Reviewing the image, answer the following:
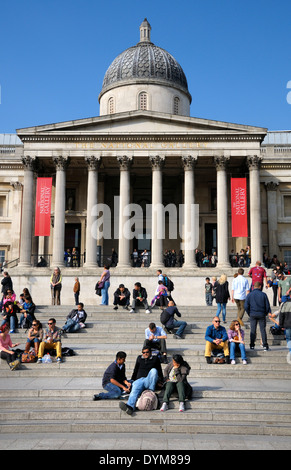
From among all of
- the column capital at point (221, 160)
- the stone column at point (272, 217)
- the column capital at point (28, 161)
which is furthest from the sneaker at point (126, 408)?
the stone column at point (272, 217)

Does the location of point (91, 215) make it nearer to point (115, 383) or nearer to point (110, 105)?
point (110, 105)

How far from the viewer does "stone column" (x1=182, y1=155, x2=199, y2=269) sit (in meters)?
29.3

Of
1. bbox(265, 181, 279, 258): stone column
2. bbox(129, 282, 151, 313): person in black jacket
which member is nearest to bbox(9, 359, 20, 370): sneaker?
bbox(129, 282, 151, 313): person in black jacket

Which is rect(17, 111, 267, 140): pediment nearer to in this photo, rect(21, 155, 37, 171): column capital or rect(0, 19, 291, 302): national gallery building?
rect(0, 19, 291, 302): national gallery building

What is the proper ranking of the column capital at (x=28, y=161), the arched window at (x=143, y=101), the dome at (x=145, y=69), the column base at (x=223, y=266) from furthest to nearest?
the dome at (x=145, y=69) < the arched window at (x=143, y=101) < the column capital at (x=28, y=161) < the column base at (x=223, y=266)

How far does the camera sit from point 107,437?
8148mm

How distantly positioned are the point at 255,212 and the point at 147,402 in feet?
72.0

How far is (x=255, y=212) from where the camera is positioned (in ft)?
96.8

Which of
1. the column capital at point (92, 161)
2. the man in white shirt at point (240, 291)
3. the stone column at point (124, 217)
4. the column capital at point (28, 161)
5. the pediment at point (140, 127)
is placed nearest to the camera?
the man in white shirt at point (240, 291)

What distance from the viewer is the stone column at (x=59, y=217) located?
29.5 meters

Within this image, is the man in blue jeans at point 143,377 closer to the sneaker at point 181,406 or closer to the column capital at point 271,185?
the sneaker at point 181,406

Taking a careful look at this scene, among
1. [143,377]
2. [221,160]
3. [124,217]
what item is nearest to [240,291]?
[143,377]

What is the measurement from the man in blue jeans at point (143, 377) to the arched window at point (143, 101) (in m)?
29.2
